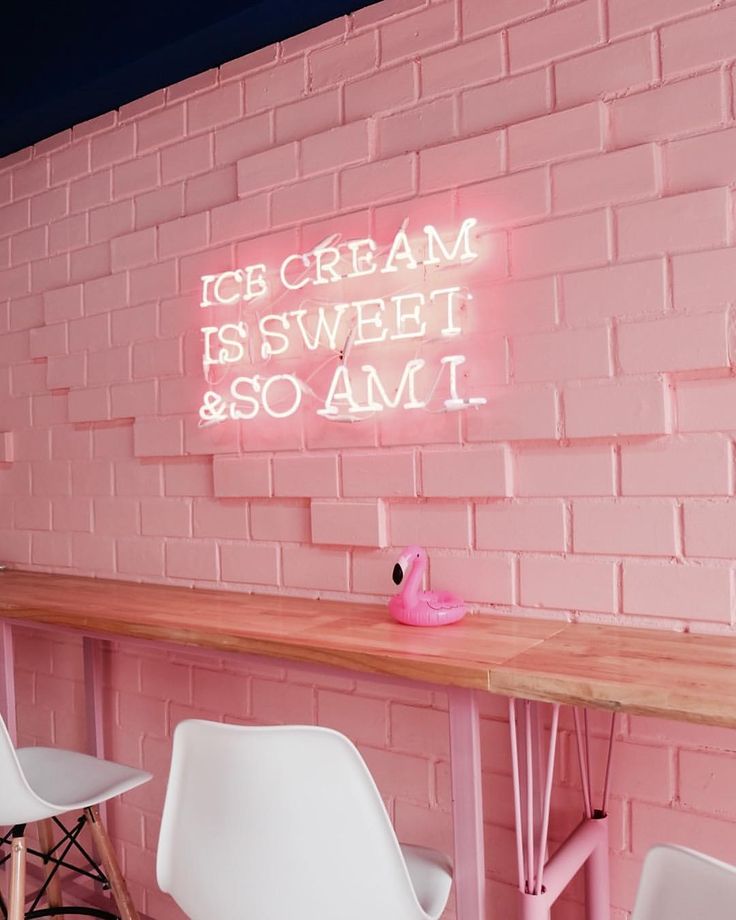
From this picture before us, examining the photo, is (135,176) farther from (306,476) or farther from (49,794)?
(49,794)

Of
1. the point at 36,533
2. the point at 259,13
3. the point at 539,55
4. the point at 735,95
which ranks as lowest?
the point at 36,533

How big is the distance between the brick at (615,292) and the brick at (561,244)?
1.4 inches

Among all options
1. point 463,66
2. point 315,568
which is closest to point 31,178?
point 463,66

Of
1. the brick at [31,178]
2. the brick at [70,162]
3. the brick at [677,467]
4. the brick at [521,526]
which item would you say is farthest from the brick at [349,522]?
the brick at [31,178]

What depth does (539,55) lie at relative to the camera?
1.87m

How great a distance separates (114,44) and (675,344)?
187 cm

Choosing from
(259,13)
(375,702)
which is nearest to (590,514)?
(375,702)

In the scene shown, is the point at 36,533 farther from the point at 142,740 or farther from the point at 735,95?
the point at 735,95

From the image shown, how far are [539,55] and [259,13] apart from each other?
2.58ft

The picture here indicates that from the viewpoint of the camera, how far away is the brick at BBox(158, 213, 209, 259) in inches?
96.9

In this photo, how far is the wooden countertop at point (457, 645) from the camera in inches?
50.4

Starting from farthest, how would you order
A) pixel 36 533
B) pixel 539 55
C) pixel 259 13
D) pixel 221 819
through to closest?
pixel 36 533
pixel 259 13
pixel 539 55
pixel 221 819

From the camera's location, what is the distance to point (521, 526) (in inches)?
73.9

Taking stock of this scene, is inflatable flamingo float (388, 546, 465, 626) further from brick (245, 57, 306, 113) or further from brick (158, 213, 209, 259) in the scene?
brick (245, 57, 306, 113)
